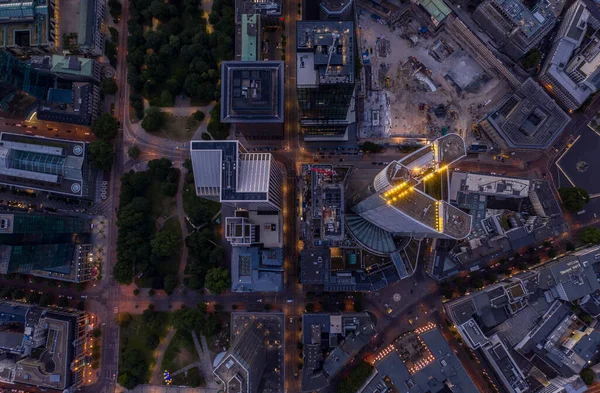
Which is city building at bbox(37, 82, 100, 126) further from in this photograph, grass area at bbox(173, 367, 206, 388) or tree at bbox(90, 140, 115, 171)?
grass area at bbox(173, 367, 206, 388)

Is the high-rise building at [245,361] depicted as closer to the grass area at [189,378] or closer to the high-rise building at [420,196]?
the grass area at [189,378]

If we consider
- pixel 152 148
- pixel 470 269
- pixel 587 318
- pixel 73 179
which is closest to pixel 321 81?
pixel 152 148

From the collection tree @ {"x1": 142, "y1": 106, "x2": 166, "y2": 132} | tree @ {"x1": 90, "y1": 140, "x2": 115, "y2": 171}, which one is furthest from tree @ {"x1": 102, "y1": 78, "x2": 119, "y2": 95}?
tree @ {"x1": 90, "y1": 140, "x2": 115, "y2": 171}

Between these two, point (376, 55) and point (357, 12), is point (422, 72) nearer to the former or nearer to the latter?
point (376, 55)

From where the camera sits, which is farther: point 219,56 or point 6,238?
point 219,56

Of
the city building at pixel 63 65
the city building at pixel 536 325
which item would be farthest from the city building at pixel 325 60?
the city building at pixel 536 325

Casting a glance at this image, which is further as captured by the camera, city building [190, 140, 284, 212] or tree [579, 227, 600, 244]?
tree [579, 227, 600, 244]
